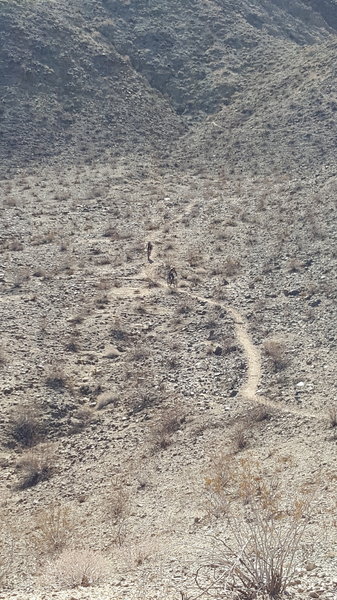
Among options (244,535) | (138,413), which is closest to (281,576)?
(244,535)

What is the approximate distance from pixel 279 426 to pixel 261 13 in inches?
1885

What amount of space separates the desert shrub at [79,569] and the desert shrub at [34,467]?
2.98m

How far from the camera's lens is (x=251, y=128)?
37.7 meters

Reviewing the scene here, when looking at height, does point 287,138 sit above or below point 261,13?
below

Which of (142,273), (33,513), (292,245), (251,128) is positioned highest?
(251,128)

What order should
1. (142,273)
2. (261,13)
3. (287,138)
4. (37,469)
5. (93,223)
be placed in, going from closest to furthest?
1. (37,469)
2. (142,273)
3. (93,223)
4. (287,138)
5. (261,13)

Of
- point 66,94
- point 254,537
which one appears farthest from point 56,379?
point 66,94

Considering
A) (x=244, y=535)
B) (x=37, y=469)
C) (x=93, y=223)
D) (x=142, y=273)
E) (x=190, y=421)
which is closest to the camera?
(x=244, y=535)

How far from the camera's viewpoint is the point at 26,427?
46.3 ft

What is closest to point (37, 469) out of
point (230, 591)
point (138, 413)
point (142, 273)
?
point (138, 413)

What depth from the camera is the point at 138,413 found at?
1485cm

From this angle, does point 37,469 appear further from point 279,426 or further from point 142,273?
point 142,273

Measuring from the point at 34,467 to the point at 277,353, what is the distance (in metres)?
7.24

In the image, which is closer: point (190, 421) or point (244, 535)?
point (244, 535)
